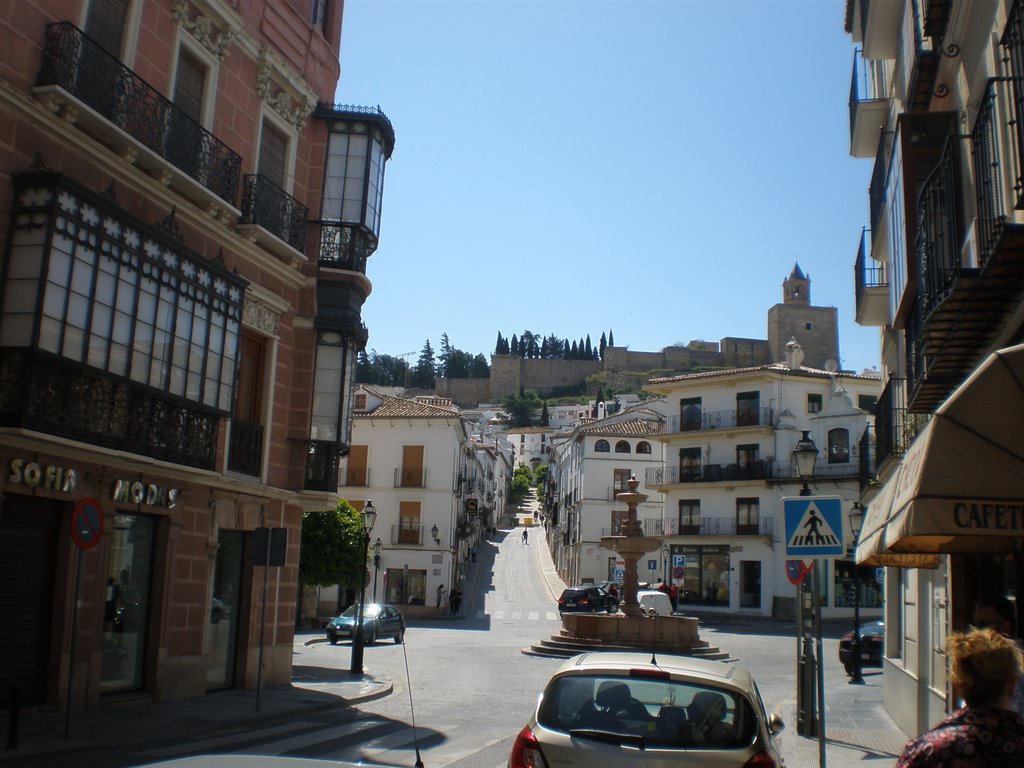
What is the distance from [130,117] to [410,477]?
1514 inches

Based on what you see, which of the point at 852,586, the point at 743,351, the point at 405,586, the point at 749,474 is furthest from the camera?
the point at 743,351

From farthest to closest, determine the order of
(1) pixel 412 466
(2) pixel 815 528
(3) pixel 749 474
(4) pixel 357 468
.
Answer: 1. (1) pixel 412 466
2. (4) pixel 357 468
3. (3) pixel 749 474
4. (2) pixel 815 528

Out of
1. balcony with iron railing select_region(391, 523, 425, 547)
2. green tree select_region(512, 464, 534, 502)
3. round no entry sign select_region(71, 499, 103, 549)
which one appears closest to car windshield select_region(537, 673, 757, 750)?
round no entry sign select_region(71, 499, 103, 549)

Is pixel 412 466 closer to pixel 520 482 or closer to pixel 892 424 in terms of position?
pixel 892 424

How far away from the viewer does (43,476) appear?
1243cm

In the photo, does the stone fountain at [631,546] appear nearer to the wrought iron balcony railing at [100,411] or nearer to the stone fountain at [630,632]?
the stone fountain at [630,632]

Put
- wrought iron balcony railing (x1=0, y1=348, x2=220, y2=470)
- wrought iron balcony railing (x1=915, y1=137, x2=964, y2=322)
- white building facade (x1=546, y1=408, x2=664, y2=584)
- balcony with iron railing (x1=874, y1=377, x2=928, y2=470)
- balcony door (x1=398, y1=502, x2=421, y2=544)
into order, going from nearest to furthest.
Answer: wrought iron balcony railing (x1=915, y1=137, x2=964, y2=322) → wrought iron balcony railing (x1=0, y1=348, x2=220, y2=470) → balcony with iron railing (x1=874, y1=377, x2=928, y2=470) → balcony door (x1=398, y1=502, x2=421, y2=544) → white building facade (x1=546, y1=408, x2=664, y2=584)

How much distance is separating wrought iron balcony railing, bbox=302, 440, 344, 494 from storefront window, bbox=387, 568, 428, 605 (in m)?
31.0

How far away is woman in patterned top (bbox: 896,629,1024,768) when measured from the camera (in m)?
3.92

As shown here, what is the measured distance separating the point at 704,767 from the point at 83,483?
10091mm

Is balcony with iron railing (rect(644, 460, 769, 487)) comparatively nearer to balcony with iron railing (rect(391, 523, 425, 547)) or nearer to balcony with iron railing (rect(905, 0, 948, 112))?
balcony with iron railing (rect(391, 523, 425, 547))

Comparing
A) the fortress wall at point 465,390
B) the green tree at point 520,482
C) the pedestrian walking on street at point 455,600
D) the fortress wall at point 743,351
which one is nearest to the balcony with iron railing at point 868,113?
the pedestrian walking on street at point 455,600

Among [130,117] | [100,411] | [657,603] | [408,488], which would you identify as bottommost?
[657,603]

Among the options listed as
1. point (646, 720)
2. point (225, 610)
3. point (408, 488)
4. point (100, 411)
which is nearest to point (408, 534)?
point (408, 488)
